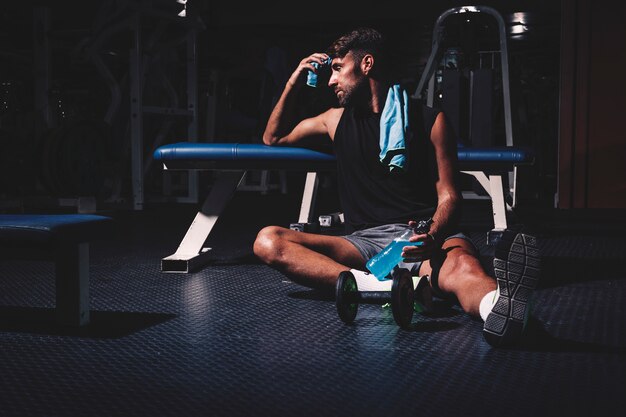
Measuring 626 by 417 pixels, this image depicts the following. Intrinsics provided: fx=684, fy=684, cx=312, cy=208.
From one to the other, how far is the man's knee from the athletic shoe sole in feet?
2.45

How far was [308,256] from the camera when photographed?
2.08 meters

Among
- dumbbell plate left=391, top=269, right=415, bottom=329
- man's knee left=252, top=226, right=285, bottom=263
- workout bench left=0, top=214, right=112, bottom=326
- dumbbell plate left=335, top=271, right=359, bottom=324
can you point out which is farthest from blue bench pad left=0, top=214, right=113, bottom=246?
dumbbell plate left=391, top=269, right=415, bottom=329

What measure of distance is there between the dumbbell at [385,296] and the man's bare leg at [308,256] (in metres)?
0.18

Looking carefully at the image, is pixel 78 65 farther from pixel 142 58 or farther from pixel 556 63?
pixel 556 63

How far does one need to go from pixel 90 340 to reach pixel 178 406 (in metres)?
0.58

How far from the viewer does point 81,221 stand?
5.71ft

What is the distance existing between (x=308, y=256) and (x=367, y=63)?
2.05 ft

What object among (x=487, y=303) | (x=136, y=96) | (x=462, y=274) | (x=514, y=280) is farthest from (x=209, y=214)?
(x=136, y=96)

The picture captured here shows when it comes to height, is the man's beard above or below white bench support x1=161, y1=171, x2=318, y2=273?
above

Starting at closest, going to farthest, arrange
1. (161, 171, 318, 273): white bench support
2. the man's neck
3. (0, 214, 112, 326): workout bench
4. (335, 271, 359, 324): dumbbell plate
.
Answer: (0, 214, 112, 326): workout bench → (335, 271, 359, 324): dumbbell plate → the man's neck → (161, 171, 318, 273): white bench support

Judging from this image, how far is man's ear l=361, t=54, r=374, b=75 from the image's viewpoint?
83.5 inches

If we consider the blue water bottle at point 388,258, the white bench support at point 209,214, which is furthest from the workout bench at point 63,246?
the white bench support at point 209,214

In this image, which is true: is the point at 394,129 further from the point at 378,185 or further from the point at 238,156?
the point at 238,156

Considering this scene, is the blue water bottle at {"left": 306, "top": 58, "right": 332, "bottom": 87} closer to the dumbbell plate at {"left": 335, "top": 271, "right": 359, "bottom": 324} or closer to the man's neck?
the man's neck
